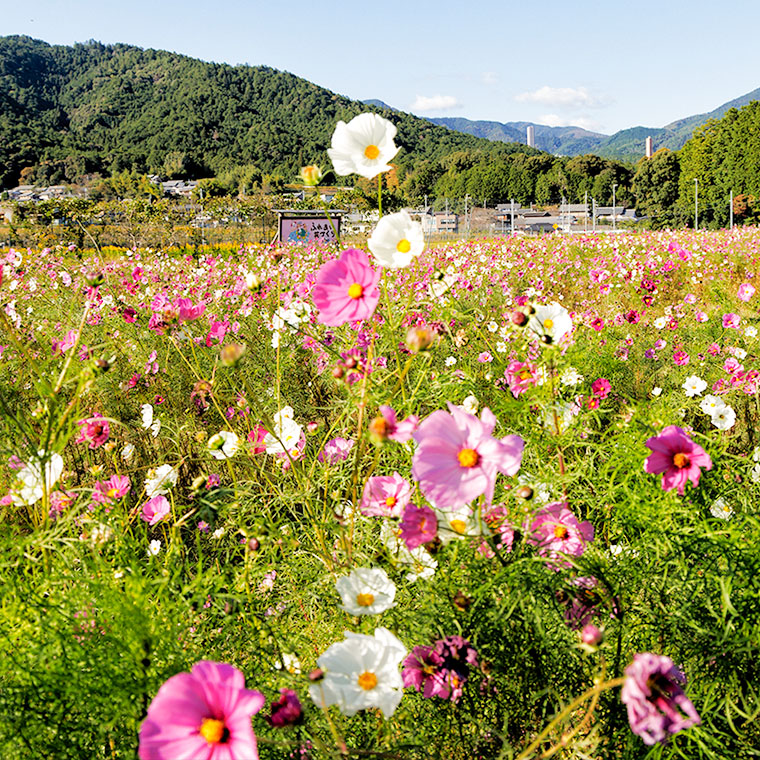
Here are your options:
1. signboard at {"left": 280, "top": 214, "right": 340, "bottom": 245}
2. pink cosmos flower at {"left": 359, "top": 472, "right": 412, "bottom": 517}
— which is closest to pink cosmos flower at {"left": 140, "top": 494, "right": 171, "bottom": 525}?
pink cosmos flower at {"left": 359, "top": 472, "right": 412, "bottom": 517}

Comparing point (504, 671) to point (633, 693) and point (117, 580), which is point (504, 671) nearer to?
point (633, 693)

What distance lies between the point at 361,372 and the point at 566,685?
21.6 inches

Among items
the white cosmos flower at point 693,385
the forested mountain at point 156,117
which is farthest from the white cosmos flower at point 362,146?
the forested mountain at point 156,117

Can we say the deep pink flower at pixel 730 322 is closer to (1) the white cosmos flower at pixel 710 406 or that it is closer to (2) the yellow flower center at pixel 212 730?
(1) the white cosmos flower at pixel 710 406

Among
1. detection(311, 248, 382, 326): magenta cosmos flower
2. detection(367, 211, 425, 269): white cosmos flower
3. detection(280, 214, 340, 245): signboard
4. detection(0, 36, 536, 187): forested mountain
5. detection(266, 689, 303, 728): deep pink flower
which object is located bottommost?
detection(266, 689, 303, 728): deep pink flower

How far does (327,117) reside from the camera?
341 ft

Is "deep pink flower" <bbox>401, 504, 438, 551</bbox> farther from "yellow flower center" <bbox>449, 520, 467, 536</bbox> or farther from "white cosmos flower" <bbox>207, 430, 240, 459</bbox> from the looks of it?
"white cosmos flower" <bbox>207, 430, 240, 459</bbox>

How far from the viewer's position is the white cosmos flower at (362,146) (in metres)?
0.87

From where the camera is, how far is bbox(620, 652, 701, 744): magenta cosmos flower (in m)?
0.47

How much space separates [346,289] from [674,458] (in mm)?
505

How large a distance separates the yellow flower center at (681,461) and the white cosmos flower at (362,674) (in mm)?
439

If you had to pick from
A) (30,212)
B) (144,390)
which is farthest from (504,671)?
(30,212)

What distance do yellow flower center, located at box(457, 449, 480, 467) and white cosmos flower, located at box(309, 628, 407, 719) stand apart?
208mm

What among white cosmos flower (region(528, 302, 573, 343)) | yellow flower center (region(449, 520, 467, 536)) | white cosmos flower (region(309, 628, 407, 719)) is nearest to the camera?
white cosmos flower (region(309, 628, 407, 719))
